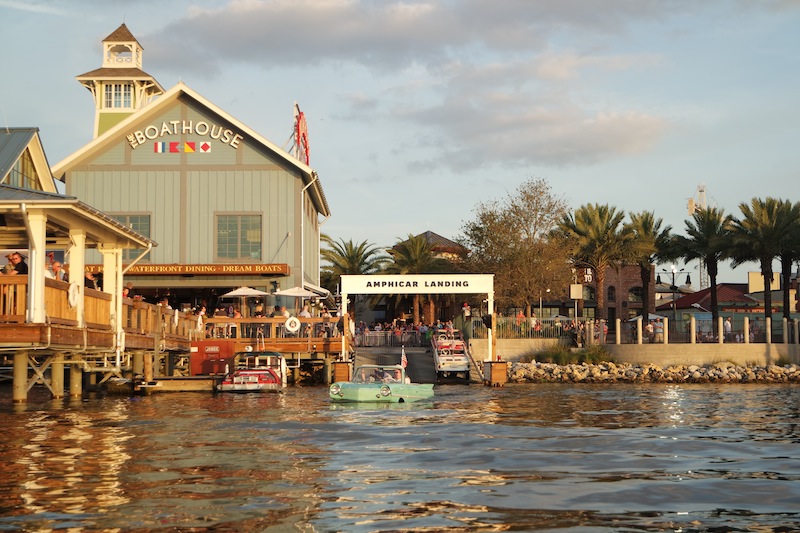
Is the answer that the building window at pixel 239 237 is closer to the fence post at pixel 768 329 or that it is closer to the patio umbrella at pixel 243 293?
the patio umbrella at pixel 243 293

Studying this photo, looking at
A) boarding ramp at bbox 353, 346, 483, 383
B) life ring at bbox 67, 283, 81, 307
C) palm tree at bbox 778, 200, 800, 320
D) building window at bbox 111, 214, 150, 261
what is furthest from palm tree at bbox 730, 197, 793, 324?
life ring at bbox 67, 283, 81, 307

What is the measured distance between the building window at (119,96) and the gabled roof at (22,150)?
678 inches

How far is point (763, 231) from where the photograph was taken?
2306 inches

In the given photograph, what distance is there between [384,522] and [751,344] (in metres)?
45.0

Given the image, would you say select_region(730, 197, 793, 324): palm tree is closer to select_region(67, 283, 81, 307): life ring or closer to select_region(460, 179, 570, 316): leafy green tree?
select_region(460, 179, 570, 316): leafy green tree

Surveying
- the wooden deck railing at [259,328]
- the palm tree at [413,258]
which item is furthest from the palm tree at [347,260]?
the wooden deck railing at [259,328]

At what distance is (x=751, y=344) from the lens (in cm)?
5203

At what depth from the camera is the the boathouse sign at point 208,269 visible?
144ft

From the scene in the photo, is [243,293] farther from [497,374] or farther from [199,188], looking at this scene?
[497,374]

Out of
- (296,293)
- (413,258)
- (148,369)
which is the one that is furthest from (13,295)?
(413,258)

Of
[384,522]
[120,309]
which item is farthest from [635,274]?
[384,522]

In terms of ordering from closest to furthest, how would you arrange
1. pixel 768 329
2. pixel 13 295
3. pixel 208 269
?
pixel 13 295
pixel 208 269
pixel 768 329

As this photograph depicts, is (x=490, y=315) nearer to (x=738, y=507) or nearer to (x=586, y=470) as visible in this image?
(x=586, y=470)

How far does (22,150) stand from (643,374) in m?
30.1
